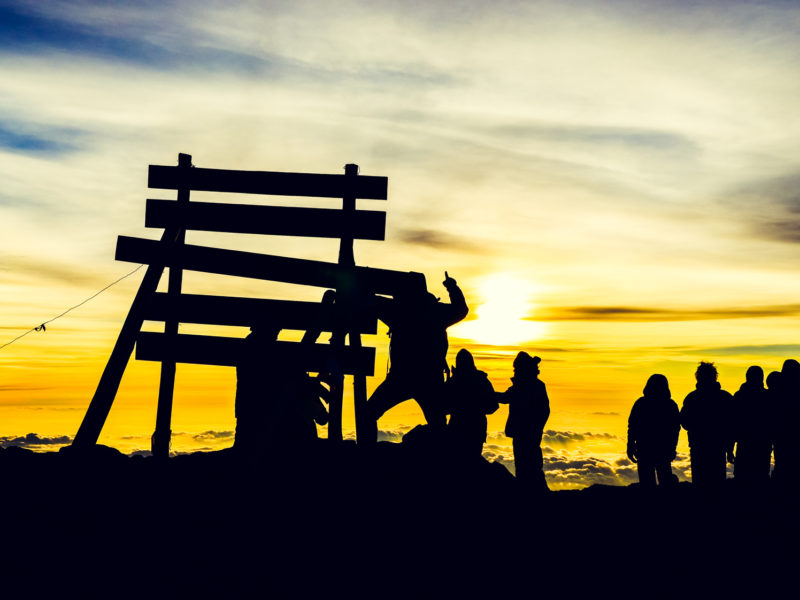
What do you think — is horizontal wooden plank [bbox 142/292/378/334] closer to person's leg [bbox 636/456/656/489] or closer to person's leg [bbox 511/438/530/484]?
person's leg [bbox 511/438/530/484]

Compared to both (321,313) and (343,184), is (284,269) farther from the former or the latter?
(343,184)

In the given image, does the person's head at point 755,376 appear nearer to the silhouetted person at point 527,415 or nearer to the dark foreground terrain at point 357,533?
the dark foreground terrain at point 357,533

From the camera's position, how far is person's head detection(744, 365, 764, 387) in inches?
423

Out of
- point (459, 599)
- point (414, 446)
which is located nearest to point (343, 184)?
point (414, 446)

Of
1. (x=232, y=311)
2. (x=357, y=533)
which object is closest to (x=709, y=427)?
(x=357, y=533)

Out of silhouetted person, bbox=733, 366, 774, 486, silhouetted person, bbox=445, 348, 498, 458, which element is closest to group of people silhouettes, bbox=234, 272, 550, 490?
silhouetted person, bbox=445, 348, 498, 458

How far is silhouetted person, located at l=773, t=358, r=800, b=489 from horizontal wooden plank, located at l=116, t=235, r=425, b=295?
216 inches

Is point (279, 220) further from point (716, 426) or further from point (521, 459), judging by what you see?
point (716, 426)

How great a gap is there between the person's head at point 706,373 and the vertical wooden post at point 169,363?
761 centimetres

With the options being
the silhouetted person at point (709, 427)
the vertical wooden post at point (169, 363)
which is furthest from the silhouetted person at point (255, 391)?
the silhouetted person at point (709, 427)

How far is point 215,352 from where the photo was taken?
10.2 m

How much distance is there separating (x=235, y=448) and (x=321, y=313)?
2.02m

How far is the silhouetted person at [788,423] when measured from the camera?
10469 millimetres

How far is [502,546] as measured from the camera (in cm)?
774
